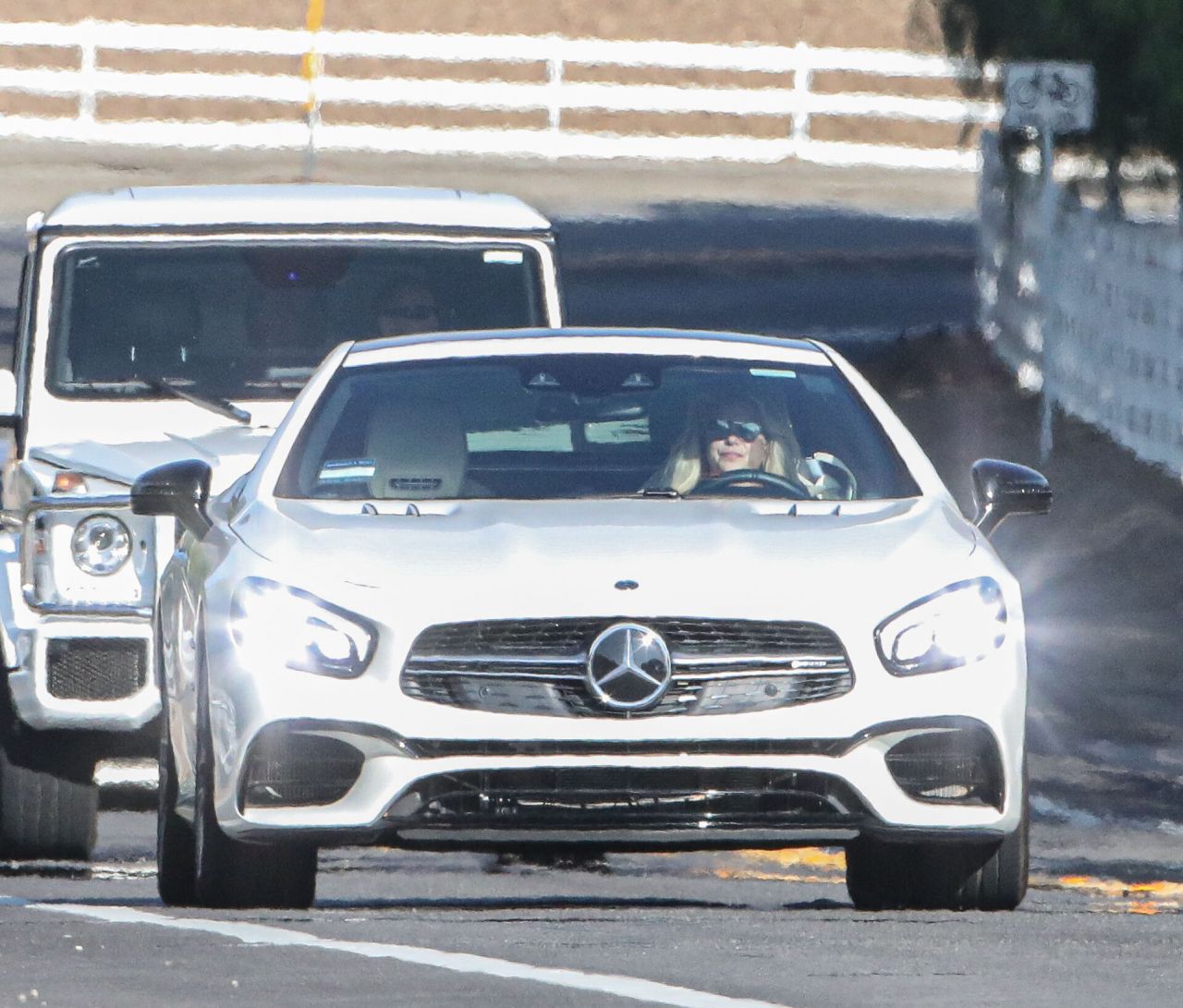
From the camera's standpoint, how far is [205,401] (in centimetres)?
1236

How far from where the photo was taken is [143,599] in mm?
11391

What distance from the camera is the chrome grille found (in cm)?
888

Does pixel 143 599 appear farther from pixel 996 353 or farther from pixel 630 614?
pixel 996 353

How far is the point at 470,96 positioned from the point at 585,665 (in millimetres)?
34163

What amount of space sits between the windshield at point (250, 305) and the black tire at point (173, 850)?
283cm

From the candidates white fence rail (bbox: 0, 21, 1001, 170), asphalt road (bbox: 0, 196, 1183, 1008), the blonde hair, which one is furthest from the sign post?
white fence rail (bbox: 0, 21, 1001, 170)

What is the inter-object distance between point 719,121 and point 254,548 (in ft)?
117

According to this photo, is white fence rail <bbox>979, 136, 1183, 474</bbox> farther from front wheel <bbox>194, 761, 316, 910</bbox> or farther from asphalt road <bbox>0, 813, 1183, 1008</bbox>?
front wheel <bbox>194, 761, 316, 910</bbox>

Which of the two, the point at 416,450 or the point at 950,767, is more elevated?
the point at 416,450

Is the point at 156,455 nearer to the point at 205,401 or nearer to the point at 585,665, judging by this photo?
the point at 205,401

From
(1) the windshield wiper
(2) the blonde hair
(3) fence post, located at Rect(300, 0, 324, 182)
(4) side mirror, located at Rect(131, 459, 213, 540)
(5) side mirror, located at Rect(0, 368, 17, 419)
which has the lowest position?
(3) fence post, located at Rect(300, 0, 324, 182)

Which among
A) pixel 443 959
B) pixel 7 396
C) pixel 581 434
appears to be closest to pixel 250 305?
pixel 7 396

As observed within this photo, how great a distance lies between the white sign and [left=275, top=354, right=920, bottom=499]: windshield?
12.2 meters

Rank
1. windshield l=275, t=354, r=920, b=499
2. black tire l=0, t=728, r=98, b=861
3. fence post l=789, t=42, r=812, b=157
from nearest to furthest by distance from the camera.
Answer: windshield l=275, t=354, r=920, b=499
black tire l=0, t=728, r=98, b=861
fence post l=789, t=42, r=812, b=157
